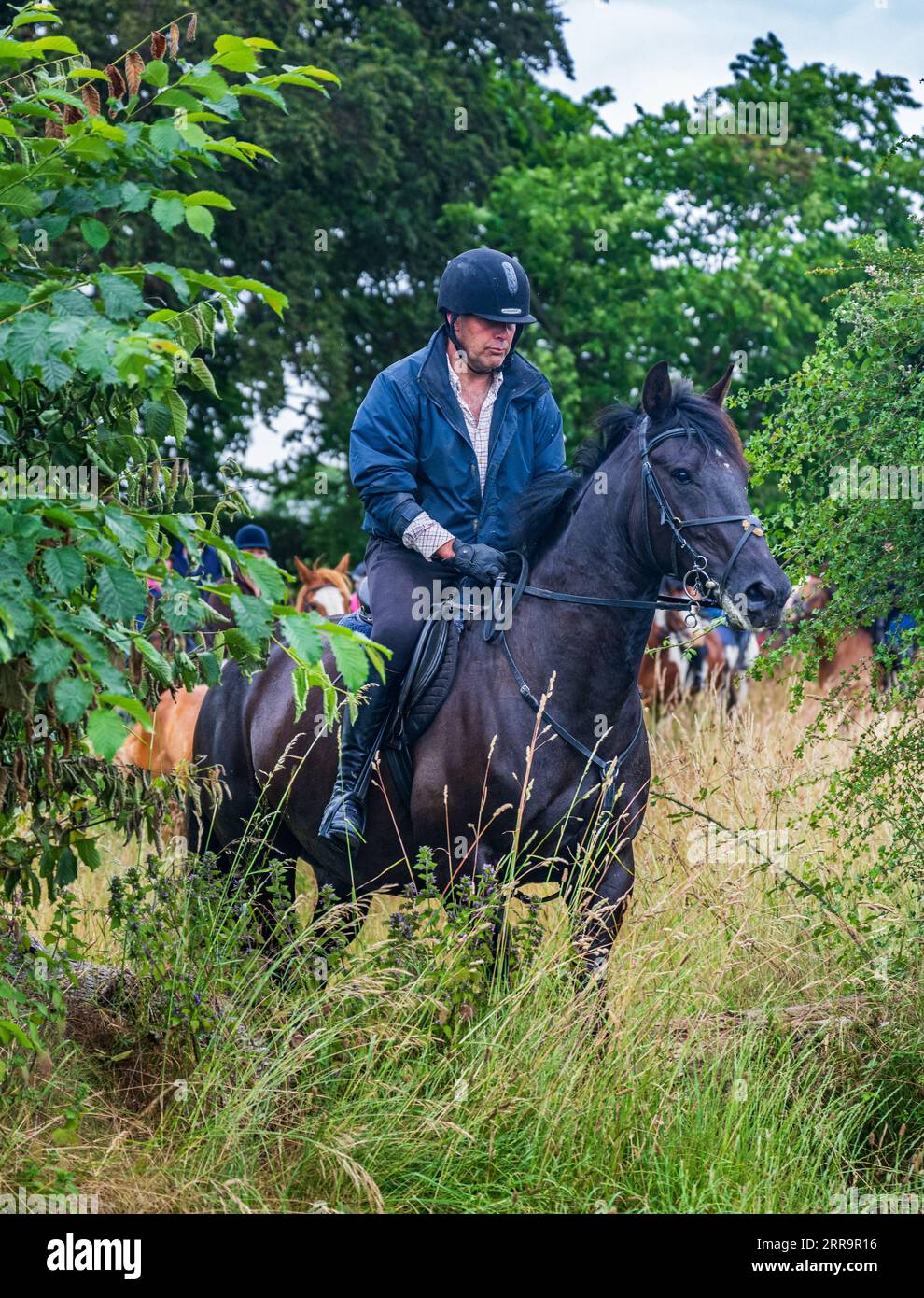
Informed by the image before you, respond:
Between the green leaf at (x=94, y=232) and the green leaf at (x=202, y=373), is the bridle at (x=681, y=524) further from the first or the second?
the green leaf at (x=94, y=232)

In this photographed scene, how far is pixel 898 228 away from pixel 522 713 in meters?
22.1

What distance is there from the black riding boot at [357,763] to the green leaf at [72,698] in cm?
251

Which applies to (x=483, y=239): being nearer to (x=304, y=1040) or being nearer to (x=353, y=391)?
(x=353, y=391)

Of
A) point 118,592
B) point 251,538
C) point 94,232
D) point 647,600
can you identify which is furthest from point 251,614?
point 251,538

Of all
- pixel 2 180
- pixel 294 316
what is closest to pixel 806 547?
pixel 2 180

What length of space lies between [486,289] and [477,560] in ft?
3.54

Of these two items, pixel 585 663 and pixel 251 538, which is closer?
pixel 585 663

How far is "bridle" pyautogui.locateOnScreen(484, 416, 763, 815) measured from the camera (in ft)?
17.0

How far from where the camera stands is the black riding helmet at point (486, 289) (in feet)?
19.1

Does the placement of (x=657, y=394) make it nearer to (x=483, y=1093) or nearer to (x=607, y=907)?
(x=607, y=907)

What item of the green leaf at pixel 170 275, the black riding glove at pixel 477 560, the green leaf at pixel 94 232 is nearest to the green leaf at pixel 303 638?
the green leaf at pixel 170 275

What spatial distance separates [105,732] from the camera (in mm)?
3240

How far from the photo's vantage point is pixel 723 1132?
14.7 ft
